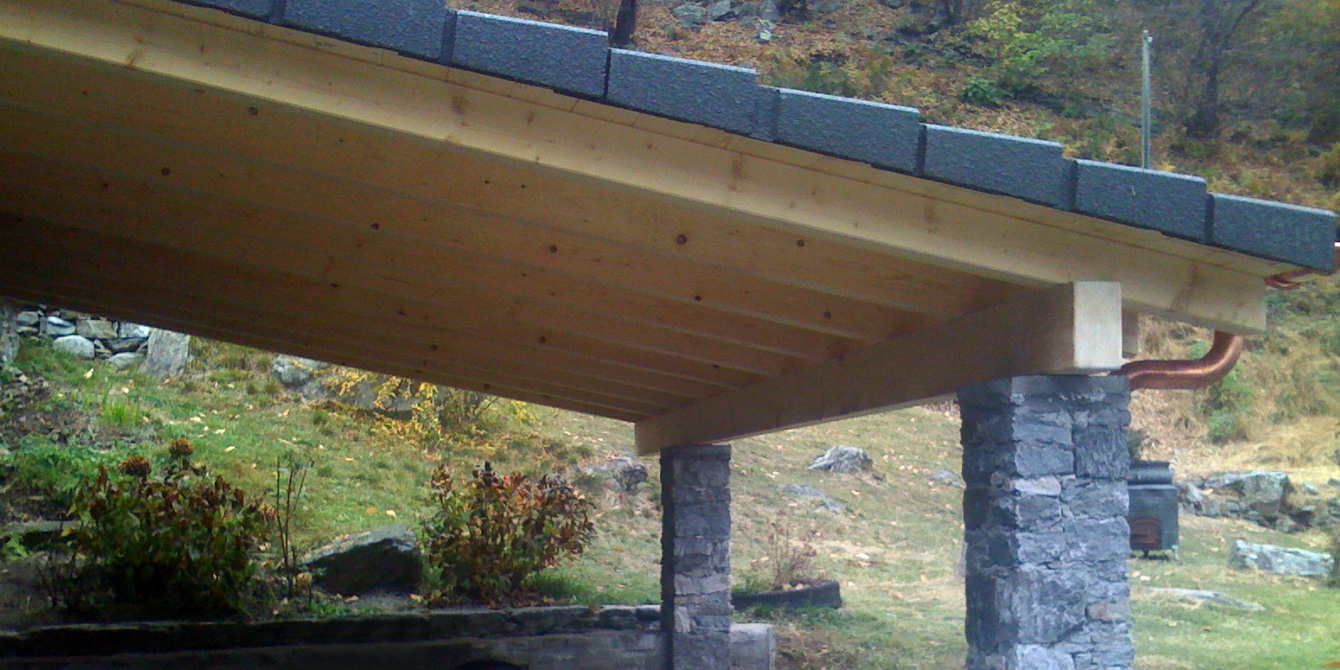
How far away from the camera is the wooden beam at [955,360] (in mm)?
3049

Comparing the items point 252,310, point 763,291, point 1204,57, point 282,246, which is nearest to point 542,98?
point 763,291

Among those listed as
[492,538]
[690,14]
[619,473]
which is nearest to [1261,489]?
[619,473]

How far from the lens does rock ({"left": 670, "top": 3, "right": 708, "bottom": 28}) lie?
24.0m

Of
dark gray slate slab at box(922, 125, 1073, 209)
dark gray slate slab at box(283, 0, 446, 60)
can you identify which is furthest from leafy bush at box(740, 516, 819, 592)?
dark gray slate slab at box(283, 0, 446, 60)

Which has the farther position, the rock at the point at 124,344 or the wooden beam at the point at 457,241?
the rock at the point at 124,344

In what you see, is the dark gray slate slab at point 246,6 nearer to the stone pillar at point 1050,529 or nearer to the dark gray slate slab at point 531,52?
the dark gray slate slab at point 531,52

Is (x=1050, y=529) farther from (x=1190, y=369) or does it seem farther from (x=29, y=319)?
(x=29, y=319)

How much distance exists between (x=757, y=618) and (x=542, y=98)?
23.2ft

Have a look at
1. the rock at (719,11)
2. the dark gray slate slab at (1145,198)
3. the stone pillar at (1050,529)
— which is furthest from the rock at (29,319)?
the rock at (719,11)

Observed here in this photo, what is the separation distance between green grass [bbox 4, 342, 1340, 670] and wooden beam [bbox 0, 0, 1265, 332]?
16.3 ft

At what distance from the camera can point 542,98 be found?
2.60m

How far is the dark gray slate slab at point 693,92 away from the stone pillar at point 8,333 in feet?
29.3

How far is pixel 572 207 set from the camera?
3.38 meters

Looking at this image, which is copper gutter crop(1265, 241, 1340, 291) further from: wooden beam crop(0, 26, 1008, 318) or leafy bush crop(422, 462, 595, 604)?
leafy bush crop(422, 462, 595, 604)
